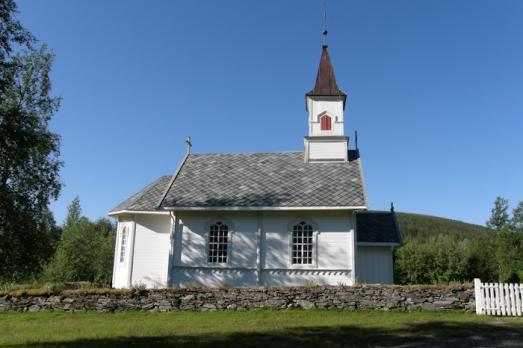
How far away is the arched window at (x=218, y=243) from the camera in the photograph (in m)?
21.5

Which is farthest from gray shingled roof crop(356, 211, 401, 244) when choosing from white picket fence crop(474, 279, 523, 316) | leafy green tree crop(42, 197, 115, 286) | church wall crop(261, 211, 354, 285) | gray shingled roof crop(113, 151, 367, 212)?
leafy green tree crop(42, 197, 115, 286)

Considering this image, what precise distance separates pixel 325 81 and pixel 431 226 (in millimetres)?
133046

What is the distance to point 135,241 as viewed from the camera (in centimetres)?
2288

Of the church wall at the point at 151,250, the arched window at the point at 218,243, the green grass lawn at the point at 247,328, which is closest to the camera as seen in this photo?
the green grass lawn at the point at 247,328

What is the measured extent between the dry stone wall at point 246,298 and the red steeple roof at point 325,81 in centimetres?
1366

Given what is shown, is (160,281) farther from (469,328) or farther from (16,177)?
(469,328)

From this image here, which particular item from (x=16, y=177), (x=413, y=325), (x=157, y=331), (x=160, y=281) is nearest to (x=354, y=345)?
(x=413, y=325)

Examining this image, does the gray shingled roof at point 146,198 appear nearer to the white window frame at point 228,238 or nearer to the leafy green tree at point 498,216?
the white window frame at point 228,238

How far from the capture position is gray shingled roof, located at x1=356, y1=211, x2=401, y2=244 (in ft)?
72.5

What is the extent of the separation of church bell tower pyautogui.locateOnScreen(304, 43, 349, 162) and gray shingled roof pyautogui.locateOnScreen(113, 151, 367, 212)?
2.41ft

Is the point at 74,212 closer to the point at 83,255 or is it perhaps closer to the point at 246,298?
the point at 83,255

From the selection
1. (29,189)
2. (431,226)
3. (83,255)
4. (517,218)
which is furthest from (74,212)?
(431,226)

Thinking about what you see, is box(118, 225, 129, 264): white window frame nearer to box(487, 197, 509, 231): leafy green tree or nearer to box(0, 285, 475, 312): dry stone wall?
box(0, 285, 475, 312): dry stone wall

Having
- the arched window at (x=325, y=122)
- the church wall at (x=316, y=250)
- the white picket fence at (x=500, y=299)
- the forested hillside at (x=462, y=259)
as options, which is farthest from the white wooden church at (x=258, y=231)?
the forested hillside at (x=462, y=259)
